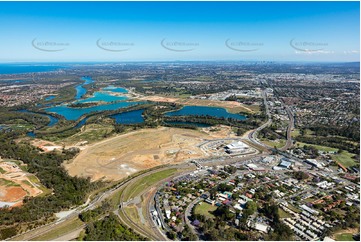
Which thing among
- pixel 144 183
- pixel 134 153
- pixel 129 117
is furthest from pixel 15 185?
pixel 129 117

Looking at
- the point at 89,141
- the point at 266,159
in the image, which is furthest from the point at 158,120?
the point at 266,159

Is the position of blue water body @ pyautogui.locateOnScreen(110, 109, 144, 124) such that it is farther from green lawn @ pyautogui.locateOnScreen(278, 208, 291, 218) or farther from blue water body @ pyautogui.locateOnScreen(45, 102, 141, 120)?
green lawn @ pyautogui.locateOnScreen(278, 208, 291, 218)

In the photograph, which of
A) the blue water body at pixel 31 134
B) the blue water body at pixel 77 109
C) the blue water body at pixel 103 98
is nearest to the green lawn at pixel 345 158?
the blue water body at pixel 31 134

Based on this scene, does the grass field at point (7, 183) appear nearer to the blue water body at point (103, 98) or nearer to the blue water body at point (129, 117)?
the blue water body at point (129, 117)

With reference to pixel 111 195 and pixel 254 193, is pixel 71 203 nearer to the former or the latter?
pixel 111 195

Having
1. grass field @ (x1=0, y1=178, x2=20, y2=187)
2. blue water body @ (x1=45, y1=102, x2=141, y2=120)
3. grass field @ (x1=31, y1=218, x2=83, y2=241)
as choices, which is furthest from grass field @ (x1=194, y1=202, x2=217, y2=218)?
blue water body @ (x1=45, y1=102, x2=141, y2=120)

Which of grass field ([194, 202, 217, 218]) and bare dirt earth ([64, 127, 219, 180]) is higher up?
bare dirt earth ([64, 127, 219, 180])

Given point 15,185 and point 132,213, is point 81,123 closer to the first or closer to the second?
point 15,185
